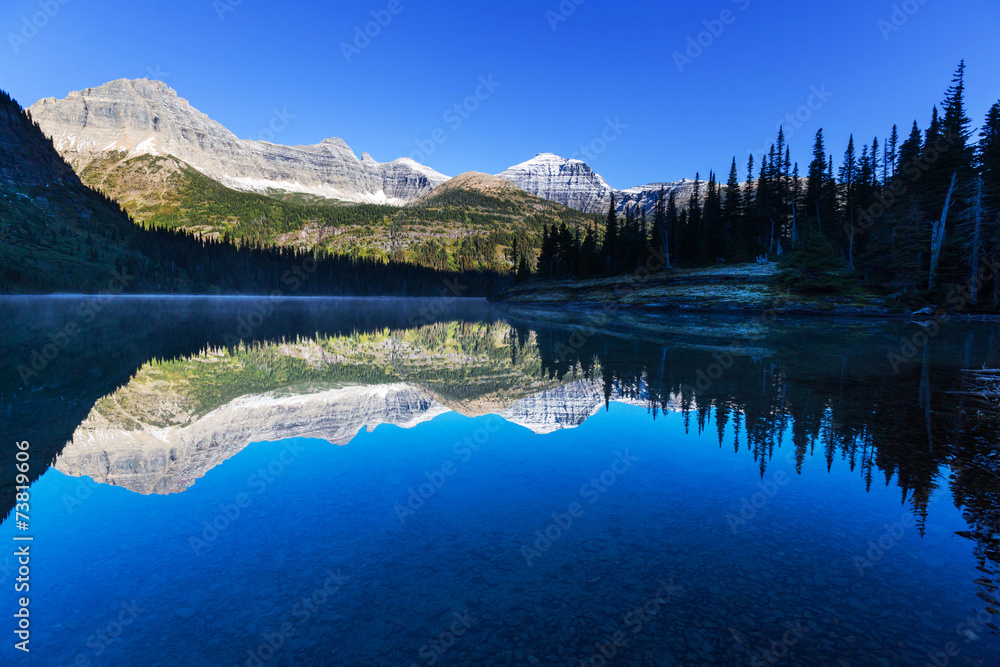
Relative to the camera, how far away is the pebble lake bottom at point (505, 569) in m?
4.37

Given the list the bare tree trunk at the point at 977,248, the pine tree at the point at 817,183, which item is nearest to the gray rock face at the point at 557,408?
the bare tree trunk at the point at 977,248

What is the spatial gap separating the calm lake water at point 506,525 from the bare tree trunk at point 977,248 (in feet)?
139

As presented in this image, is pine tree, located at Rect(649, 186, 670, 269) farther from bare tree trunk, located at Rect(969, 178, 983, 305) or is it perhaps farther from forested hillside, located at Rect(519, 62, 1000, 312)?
A: bare tree trunk, located at Rect(969, 178, 983, 305)

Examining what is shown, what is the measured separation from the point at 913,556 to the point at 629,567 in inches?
146

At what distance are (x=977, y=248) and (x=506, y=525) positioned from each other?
59813 mm

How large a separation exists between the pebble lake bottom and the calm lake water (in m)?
0.03

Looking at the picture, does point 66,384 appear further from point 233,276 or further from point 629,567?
point 233,276

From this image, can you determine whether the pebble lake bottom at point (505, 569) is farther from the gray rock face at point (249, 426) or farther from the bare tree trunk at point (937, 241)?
the bare tree trunk at point (937, 241)

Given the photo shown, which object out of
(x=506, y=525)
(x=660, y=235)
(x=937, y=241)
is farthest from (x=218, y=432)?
(x=660, y=235)

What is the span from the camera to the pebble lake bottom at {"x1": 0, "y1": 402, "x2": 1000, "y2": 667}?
4367 millimetres

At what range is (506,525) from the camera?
686 centimetres

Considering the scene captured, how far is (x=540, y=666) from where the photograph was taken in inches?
161

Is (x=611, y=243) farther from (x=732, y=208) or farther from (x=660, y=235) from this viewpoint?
(x=732, y=208)

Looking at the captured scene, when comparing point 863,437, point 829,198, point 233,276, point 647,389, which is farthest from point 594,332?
point 233,276
